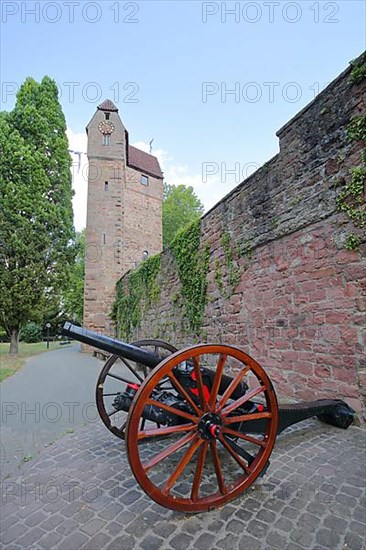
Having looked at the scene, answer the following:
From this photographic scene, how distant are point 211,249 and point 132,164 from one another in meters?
15.6

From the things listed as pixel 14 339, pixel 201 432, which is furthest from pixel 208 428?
pixel 14 339

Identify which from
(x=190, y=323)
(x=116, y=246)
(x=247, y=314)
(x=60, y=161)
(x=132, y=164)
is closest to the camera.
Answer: (x=247, y=314)

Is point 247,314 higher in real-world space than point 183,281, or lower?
lower

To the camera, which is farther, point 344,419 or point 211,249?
point 211,249

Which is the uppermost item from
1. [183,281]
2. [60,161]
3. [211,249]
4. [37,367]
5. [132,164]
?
[132,164]

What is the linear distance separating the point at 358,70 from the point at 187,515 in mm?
4393

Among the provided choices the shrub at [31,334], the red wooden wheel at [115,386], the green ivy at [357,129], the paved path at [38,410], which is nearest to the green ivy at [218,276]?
the red wooden wheel at [115,386]

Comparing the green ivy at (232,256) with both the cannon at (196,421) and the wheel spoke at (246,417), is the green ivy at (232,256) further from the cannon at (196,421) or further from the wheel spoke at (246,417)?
the wheel spoke at (246,417)

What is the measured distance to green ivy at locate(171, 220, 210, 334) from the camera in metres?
6.86

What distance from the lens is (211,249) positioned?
21.6ft

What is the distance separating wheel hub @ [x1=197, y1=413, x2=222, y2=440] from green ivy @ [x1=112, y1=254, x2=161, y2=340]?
7.77 m

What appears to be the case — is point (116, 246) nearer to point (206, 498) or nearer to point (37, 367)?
point (37, 367)

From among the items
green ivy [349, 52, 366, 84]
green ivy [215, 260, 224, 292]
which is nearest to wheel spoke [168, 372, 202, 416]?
green ivy [349, 52, 366, 84]

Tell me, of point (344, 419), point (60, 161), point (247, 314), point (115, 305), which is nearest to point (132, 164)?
point (60, 161)
